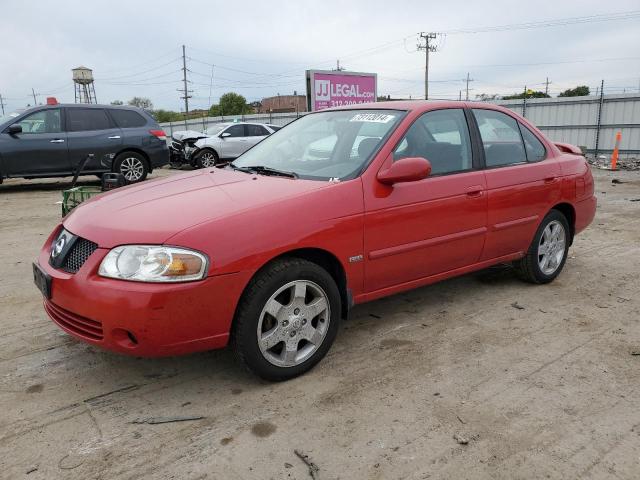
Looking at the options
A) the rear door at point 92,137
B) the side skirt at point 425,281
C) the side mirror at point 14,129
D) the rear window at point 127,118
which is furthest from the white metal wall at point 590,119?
the side mirror at point 14,129

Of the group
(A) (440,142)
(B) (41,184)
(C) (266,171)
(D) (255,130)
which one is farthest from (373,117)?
(D) (255,130)

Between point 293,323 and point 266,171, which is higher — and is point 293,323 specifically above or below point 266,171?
below

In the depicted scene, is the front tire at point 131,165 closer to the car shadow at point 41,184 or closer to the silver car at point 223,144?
the car shadow at point 41,184

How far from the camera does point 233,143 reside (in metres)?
15.4

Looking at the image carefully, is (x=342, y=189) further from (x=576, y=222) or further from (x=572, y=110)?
(x=572, y=110)

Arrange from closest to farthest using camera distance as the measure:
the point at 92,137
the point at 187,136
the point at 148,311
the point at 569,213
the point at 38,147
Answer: the point at 148,311
the point at 569,213
the point at 38,147
the point at 92,137
the point at 187,136

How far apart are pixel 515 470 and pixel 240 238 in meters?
1.64

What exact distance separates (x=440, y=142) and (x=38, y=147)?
901 cm

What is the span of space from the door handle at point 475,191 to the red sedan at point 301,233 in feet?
0.04

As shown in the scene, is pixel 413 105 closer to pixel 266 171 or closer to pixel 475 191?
pixel 475 191

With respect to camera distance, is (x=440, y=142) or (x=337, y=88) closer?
(x=440, y=142)

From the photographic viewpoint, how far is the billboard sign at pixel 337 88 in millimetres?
17484

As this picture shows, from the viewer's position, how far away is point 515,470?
86.7 inches

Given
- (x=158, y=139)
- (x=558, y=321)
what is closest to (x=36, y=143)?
(x=158, y=139)
